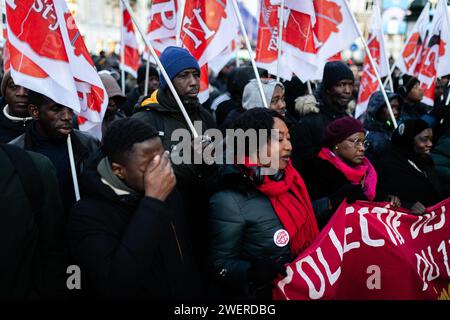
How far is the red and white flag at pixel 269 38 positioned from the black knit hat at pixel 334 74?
365 millimetres

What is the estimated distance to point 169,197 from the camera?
244cm

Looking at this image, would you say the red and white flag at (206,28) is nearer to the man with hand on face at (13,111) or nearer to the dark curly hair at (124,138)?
the man with hand on face at (13,111)

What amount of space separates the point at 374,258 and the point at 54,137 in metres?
2.05

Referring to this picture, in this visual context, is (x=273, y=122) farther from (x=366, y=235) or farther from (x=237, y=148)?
(x=366, y=235)

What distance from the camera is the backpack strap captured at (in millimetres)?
2178

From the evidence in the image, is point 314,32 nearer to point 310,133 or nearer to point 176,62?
point 310,133

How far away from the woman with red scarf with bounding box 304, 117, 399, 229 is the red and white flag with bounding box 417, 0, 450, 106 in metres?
3.26

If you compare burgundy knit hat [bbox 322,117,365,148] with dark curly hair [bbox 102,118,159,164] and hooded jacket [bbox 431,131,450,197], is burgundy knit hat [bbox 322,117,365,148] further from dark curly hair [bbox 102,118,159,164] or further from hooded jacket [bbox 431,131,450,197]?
dark curly hair [bbox 102,118,159,164]

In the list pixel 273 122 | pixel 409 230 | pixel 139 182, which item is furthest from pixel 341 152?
pixel 139 182

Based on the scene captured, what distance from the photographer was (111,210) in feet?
7.07

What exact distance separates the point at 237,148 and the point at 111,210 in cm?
88

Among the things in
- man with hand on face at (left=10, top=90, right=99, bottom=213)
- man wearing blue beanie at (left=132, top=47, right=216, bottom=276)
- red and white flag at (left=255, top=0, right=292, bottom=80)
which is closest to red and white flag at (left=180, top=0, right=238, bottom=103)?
red and white flag at (left=255, top=0, right=292, bottom=80)

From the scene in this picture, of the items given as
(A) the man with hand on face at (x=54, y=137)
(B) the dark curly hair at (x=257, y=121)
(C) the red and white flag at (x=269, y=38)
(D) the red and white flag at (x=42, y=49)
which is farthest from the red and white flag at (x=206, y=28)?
(B) the dark curly hair at (x=257, y=121)

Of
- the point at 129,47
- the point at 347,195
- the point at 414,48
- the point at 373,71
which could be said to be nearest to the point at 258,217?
the point at 347,195
